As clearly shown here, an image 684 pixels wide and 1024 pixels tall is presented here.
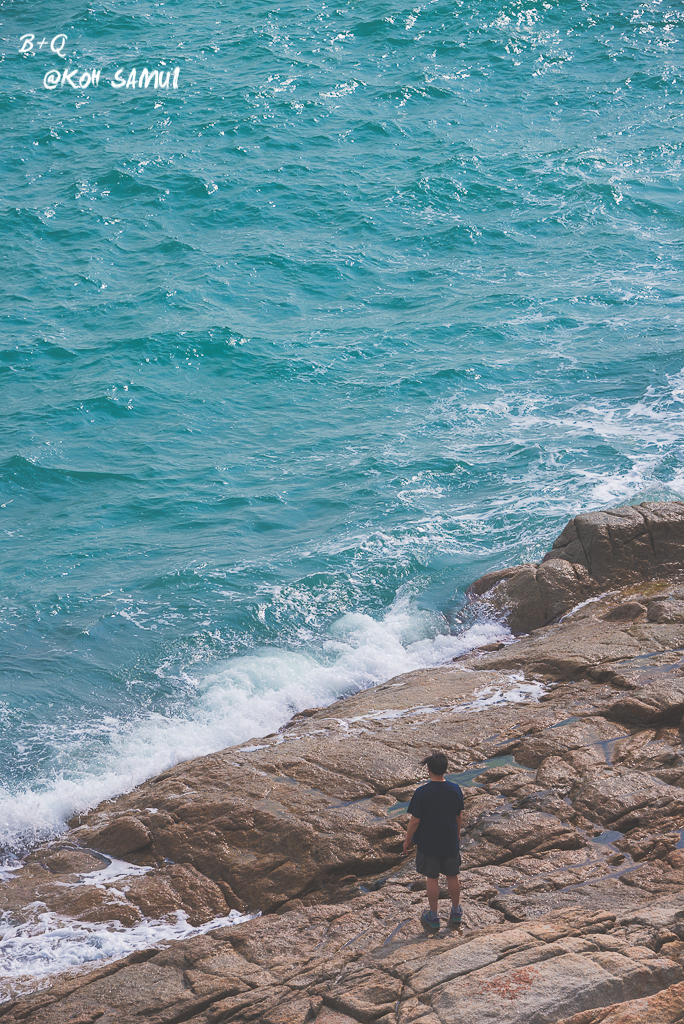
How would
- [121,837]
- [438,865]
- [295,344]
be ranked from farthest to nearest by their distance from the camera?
[295,344]
[121,837]
[438,865]

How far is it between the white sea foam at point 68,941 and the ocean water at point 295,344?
62.8 inches

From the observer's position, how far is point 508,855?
296 inches

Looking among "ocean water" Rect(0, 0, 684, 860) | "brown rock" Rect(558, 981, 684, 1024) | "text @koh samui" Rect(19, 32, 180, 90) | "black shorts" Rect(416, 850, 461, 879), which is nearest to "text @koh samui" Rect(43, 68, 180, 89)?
"text @koh samui" Rect(19, 32, 180, 90)

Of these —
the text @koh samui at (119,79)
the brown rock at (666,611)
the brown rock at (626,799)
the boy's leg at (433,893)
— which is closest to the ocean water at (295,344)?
the text @koh samui at (119,79)

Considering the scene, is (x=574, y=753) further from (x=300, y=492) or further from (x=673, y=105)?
(x=673, y=105)

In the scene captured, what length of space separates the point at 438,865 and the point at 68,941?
350 cm

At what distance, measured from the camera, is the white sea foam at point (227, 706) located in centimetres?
996

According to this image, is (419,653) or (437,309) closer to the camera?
(419,653)

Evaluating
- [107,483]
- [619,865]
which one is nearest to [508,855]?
[619,865]

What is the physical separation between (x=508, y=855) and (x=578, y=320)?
18.7 metres

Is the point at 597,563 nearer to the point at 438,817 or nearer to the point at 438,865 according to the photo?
the point at 438,817

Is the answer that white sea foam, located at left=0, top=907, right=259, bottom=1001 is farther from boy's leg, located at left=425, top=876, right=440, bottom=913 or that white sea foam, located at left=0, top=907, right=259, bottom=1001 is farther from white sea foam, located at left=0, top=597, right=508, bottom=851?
boy's leg, located at left=425, top=876, right=440, bottom=913

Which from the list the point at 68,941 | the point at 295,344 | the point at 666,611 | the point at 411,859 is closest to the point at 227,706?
the point at 68,941

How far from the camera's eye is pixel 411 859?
779cm
